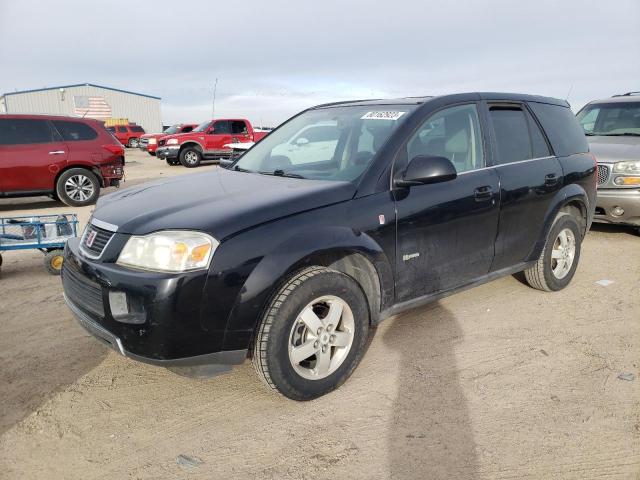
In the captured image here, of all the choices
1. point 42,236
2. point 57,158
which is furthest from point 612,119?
point 57,158

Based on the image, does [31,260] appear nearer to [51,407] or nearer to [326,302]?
[51,407]

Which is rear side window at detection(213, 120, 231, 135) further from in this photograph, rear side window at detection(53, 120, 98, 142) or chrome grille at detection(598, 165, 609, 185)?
chrome grille at detection(598, 165, 609, 185)

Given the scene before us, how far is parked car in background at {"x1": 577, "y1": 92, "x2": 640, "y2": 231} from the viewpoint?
617cm

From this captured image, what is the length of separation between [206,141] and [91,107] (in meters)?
30.4

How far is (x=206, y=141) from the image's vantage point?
1866 centimetres

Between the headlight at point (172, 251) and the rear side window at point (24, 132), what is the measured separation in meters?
8.31

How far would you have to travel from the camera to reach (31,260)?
575 cm

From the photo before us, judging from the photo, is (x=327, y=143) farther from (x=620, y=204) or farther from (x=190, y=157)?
(x=190, y=157)

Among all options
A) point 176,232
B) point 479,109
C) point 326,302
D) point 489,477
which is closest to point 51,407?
point 176,232

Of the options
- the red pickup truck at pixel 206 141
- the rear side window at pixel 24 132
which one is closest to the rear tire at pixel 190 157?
the red pickup truck at pixel 206 141

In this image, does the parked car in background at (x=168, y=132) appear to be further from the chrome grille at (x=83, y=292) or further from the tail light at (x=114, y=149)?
the chrome grille at (x=83, y=292)

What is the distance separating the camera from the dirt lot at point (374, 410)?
2305mm

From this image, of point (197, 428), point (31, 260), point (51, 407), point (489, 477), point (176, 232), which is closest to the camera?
point (489, 477)

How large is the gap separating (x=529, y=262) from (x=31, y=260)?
5.45 meters
